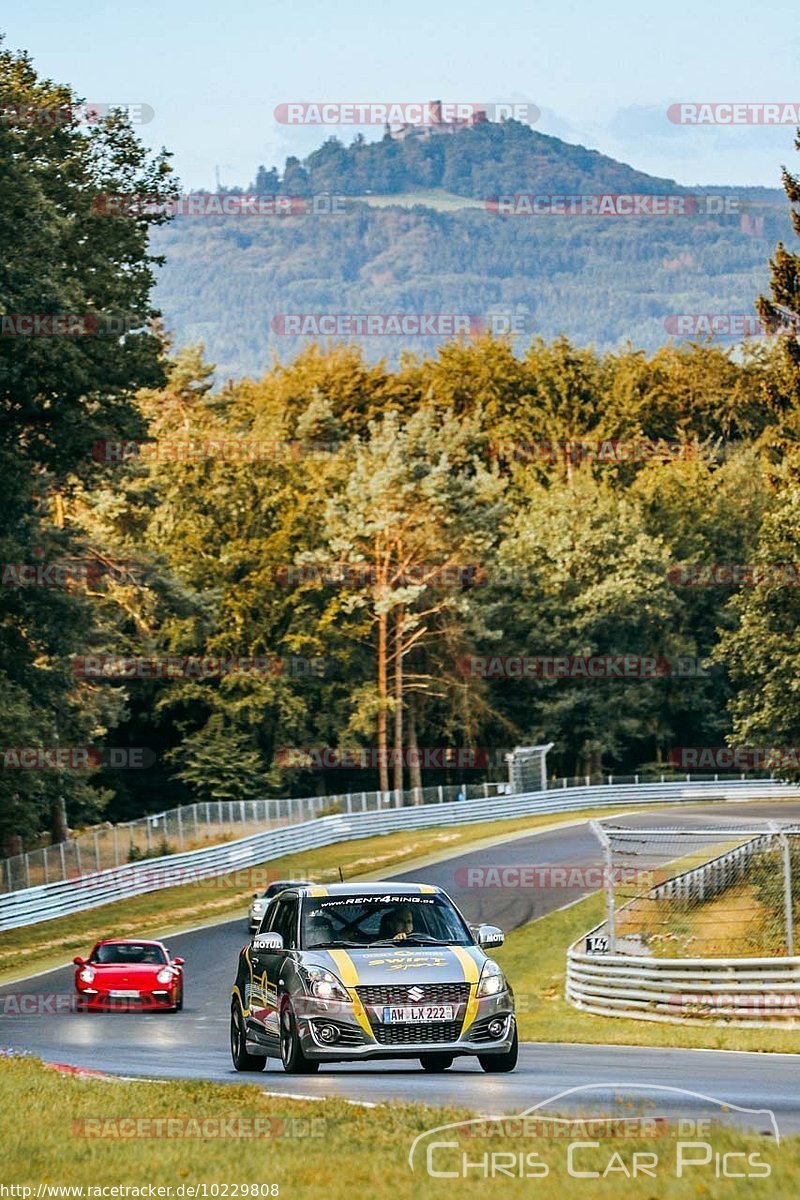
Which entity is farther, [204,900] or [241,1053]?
[204,900]

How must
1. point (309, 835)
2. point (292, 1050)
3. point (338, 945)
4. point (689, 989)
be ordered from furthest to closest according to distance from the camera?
point (309, 835)
point (689, 989)
point (338, 945)
point (292, 1050)

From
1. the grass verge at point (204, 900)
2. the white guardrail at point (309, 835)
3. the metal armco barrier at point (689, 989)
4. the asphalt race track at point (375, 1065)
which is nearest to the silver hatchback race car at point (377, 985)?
the asphalt race track at point (375, 1065)

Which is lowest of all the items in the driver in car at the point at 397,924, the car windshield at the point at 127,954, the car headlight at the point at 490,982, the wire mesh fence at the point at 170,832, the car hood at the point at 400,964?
the wire mesh fence at the point at 170,832

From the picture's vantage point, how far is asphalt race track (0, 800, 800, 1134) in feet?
44.3

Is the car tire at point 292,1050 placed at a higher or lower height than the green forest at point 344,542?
lower

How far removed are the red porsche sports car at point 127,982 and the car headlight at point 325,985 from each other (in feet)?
44.5

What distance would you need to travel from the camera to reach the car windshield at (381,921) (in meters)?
16.4

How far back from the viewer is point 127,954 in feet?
95.9

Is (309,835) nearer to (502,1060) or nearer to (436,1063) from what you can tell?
(436,1063)

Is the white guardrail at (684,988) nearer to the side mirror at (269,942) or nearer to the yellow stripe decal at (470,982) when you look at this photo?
the yellow stripe decal at (470,982)

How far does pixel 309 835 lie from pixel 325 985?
163ft

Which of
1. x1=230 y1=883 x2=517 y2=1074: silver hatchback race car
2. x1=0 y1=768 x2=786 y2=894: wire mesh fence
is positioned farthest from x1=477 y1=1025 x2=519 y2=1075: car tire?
x1=0 y1=768 x2=786 y2=894: wire mesh fence

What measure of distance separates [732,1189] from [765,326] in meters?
43.9

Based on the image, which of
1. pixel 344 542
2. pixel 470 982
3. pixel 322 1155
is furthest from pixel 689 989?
pixel 344 542
